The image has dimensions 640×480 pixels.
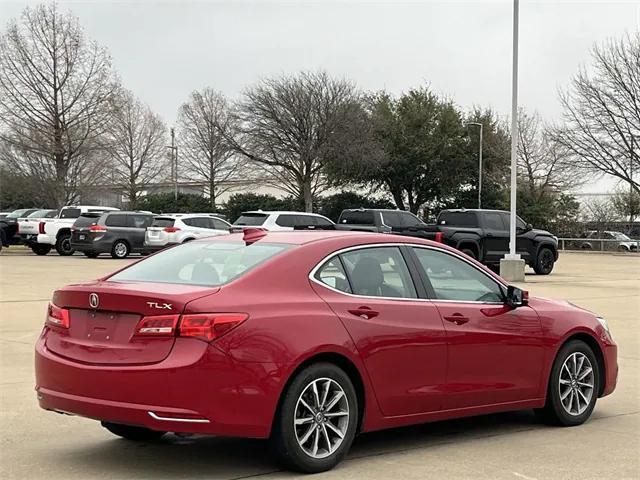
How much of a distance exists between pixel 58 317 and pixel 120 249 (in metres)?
26.4

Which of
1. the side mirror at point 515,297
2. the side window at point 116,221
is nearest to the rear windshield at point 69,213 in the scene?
the side window at point 116,221

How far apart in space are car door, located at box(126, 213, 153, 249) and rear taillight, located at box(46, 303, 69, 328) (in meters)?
26.2

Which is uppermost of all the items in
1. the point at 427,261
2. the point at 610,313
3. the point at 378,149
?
the point at 378,149

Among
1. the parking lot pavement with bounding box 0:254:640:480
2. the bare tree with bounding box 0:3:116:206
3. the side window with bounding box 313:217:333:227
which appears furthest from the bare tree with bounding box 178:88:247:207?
the parking lot pavement with bounding box 0:254:640:480

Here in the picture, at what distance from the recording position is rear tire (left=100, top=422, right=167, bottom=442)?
20.1ft

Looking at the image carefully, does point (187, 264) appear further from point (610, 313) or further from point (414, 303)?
point (610, 313)

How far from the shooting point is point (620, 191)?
191ft

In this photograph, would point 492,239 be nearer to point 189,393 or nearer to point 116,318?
point 116,318

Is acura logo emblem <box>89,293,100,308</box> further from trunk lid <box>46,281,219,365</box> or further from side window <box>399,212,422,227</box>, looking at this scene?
side window <box>399,212,422,227</box>

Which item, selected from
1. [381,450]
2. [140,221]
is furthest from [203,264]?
[140,221]

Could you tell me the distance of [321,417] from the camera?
17.6ft

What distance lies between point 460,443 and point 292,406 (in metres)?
1.70

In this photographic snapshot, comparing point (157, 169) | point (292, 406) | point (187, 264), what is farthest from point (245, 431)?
point (157, 169)

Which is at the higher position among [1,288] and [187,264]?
[187,264]
